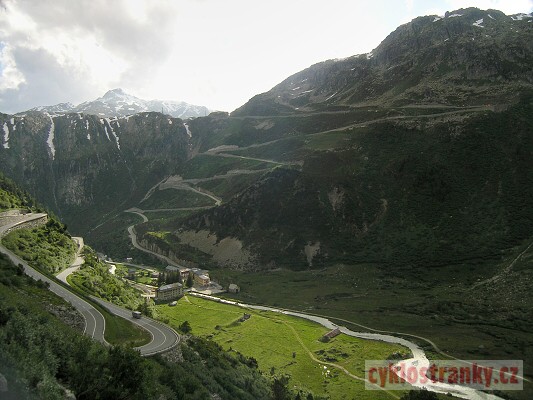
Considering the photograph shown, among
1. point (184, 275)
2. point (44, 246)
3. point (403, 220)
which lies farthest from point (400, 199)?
point (44, 246)

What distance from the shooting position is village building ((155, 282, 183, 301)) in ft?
300

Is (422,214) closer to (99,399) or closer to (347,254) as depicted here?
(347,254)

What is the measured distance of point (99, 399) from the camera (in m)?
16.5

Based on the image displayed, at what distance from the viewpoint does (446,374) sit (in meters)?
51.7

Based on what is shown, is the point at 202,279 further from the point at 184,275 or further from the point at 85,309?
the point at 85,309

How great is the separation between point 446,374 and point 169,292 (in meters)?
61.5

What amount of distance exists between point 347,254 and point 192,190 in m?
103

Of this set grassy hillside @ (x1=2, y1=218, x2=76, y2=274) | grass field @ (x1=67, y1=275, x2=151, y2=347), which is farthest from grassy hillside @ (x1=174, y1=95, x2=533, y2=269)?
grass field @ (x1=67, y1=275, x2=151, y2=347)

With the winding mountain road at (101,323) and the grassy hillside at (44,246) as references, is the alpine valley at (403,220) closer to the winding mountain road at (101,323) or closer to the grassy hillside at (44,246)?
the winding mountain road at (101,323)

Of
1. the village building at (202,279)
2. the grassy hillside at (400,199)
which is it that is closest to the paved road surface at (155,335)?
the village building at (202,279)

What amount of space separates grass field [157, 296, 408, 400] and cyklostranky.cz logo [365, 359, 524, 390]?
79.8 inches

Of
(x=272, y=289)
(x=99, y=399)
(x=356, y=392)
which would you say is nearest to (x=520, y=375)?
(x=356, y=392)

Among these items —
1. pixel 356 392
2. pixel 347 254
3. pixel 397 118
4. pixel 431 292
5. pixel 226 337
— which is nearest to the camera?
pixel 356 392

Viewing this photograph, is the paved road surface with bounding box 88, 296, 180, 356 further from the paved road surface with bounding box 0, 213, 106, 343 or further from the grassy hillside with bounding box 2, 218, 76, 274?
the grassy hillside with bounding box 2, 218, 76, 274
